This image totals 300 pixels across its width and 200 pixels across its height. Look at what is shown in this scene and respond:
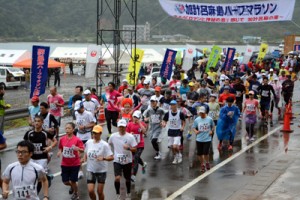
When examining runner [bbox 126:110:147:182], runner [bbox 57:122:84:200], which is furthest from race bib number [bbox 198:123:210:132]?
runner [bbox 57:122:84:200]

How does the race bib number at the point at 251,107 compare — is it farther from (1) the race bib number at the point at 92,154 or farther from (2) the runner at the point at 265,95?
(1) the race bib number at the point at 92,154

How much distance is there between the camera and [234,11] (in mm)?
26062

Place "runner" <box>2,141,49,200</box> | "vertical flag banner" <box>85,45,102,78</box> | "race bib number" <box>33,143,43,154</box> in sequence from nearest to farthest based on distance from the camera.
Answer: "runner" <box>2,141,49,200</box>, "race bib number" <box>33,143,43,154</box>, "vertical flag banner" <box>85,45,102,78</box>

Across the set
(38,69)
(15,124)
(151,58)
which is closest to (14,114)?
(38,69)

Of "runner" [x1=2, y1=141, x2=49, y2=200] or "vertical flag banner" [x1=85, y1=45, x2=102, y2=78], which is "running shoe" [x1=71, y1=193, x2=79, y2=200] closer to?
"runner" [x1=2, y1=141, x2=49, y2=200]

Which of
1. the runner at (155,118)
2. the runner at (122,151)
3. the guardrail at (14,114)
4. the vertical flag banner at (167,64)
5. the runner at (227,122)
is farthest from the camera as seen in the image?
the vertical flag banner at (167,64)

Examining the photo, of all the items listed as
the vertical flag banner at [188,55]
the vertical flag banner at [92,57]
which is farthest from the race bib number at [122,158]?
the vertical flag banner at [188,55]

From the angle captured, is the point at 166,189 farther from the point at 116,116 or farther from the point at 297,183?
the point at 116,116

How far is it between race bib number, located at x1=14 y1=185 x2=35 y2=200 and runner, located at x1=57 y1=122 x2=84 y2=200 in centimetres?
283

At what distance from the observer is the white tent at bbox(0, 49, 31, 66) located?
45.5 m

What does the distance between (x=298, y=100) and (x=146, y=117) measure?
15.4m

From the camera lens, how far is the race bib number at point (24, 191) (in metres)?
7.10

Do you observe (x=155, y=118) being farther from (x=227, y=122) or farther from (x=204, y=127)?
(x=227, y=122)

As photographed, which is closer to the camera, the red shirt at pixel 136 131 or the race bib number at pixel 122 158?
the race bib number at pixel 122 158
